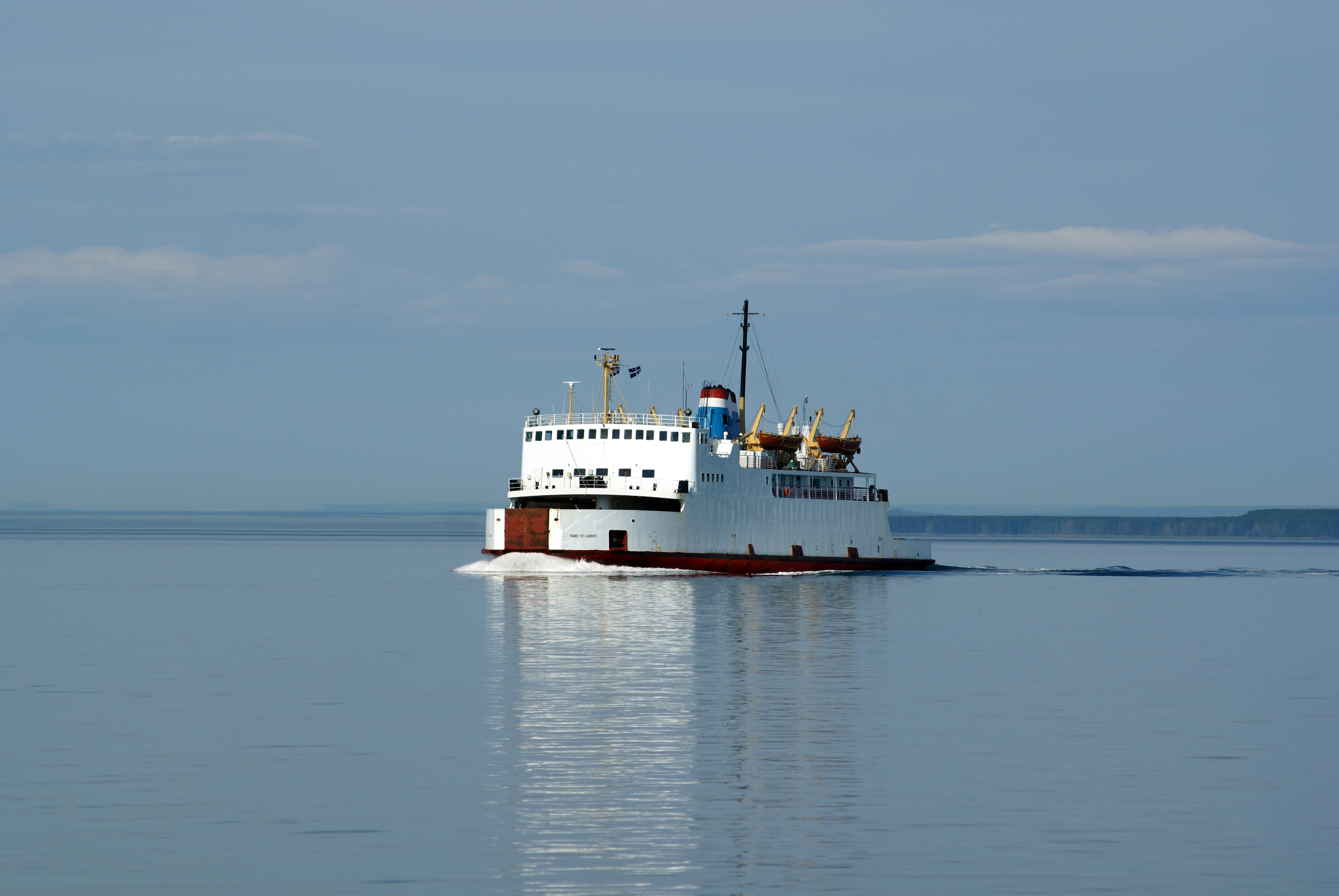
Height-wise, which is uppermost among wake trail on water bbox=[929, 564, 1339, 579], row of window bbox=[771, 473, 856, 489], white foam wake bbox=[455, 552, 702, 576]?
row of window bbox=[771, 473, 856, 489]

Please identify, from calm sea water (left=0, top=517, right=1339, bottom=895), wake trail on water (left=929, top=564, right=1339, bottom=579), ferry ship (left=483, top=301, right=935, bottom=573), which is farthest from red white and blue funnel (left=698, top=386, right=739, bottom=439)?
calm sea water (left=0, top=517, right=1339, bottom=895)

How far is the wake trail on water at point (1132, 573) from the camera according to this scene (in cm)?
10306

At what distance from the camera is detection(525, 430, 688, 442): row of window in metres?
76.5

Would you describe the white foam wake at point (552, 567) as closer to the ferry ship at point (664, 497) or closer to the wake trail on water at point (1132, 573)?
the ferry ship at point (664, 497)

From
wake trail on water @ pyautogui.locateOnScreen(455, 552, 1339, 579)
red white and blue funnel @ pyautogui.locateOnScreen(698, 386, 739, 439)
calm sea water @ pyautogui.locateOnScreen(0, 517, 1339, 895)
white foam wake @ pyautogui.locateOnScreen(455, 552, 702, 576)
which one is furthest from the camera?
red white and blue funnel @ pyautogui.locateOnScreen(698, 386, 739, 439)

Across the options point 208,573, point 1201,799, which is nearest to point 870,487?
point 208,573

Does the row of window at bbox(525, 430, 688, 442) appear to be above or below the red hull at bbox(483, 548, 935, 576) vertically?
above

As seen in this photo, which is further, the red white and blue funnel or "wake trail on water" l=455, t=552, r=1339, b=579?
the red white and blue funnel

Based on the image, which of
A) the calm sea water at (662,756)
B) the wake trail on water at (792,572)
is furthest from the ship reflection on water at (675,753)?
the wake trail on water at (792,572)

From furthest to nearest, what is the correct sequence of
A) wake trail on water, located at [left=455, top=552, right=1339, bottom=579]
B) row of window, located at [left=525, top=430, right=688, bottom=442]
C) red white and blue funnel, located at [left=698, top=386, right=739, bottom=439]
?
red white and blue funnel, located at [left=698, top=386, right=739, bottom=439] → row of window, located at [left=525, top=430, right=688, bottom=442] → wake trail on water, located at [left=455, top=552, right=1339, bottom=579]

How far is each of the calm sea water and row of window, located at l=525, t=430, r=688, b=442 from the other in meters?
23.4

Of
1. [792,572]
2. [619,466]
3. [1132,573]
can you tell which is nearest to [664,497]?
[619,466]

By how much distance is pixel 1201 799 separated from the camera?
68.2 ft

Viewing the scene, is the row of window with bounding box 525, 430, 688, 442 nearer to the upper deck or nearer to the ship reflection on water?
the upper deck
